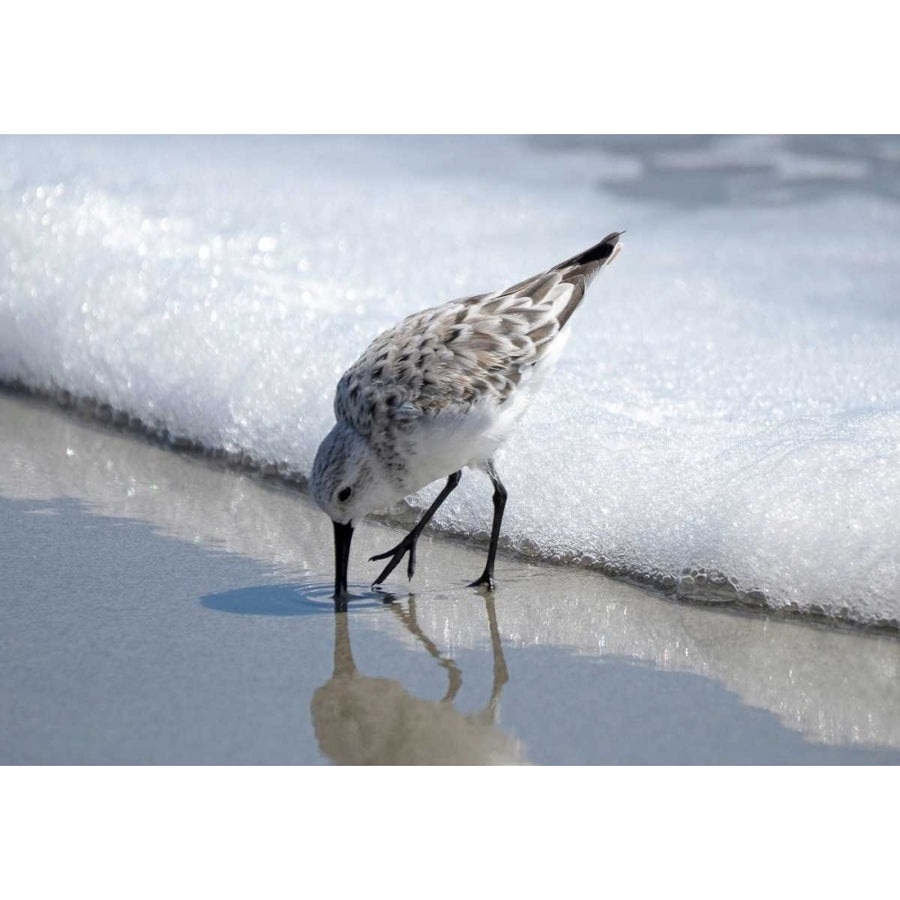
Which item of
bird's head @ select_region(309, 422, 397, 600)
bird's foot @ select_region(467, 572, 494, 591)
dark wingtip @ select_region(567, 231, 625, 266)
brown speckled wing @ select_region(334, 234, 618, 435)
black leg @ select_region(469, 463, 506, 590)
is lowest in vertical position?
bird's foot @ select_region(467, 572, 494, 591)

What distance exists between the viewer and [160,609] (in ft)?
12.8

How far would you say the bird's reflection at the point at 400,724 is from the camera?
313cm

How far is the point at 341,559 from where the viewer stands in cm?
404

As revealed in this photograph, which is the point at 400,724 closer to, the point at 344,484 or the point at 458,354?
the point at 344,484

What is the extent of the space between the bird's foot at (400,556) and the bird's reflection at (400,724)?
1.76 feet

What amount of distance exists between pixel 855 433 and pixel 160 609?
2370mm

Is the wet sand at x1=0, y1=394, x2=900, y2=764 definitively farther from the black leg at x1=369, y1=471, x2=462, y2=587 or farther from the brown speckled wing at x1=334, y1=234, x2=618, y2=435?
the brown speckled wing at x1=334, y1=234, x2=618, y2=435

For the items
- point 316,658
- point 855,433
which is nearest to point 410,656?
point 316,658

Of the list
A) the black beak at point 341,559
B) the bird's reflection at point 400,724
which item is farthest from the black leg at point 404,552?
the bird's reflection at point 400,724

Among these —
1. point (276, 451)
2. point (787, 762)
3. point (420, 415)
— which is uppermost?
point (420, 415)

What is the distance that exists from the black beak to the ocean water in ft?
2.28

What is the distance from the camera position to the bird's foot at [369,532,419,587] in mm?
4195

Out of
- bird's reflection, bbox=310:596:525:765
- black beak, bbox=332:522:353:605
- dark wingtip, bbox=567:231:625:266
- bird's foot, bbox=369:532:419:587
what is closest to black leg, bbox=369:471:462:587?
bird's foot, bbox=369:532:419:587

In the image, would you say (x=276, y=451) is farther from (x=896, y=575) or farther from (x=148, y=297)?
(x=896, y=575)
